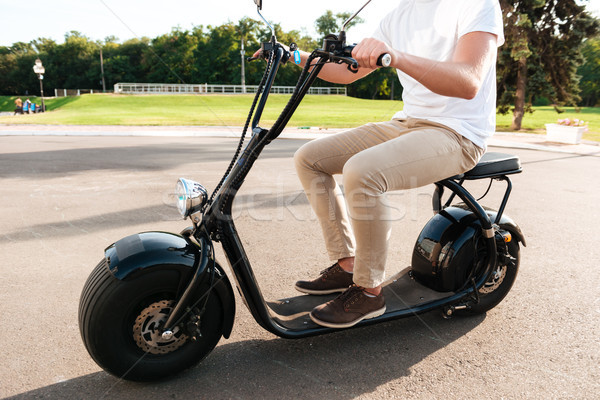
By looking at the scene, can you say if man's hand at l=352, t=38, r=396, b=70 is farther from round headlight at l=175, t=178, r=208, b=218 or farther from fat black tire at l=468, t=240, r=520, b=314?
fat black tire at l=468, t=240, r=520, b=314

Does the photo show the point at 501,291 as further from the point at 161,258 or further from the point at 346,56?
the point at 161,258

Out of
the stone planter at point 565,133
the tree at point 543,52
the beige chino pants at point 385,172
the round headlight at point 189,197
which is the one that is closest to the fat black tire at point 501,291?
the beige chino pants at point 385,172

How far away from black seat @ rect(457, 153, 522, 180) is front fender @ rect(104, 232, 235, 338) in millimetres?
1428

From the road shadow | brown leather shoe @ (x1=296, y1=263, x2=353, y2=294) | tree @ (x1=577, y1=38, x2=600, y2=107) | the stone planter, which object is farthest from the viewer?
tree @ (x1=577, y1=38, x2=600, y2=107)

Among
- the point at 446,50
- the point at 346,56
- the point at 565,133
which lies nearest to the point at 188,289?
the point at 346,56

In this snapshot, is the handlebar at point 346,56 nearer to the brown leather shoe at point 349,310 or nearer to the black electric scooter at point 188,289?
the black electric scooter at point 188,289

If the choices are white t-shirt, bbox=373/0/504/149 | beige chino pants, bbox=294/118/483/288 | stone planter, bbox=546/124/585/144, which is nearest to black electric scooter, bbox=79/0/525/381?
beige chino pants, bbox=294/118/483/288

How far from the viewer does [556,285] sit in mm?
3156

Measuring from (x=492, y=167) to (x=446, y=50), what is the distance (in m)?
0.73

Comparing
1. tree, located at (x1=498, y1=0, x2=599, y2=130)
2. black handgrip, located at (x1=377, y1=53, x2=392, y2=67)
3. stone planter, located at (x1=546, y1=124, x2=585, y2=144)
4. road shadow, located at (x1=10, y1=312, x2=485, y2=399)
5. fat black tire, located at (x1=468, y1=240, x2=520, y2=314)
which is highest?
tree, located at (x1=498, y1=0, x2=599, y2=130)

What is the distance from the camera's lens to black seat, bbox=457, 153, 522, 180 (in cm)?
245

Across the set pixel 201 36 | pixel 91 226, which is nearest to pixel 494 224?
pixel 91 226

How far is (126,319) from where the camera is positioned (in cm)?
190

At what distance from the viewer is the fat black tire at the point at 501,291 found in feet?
8.88
